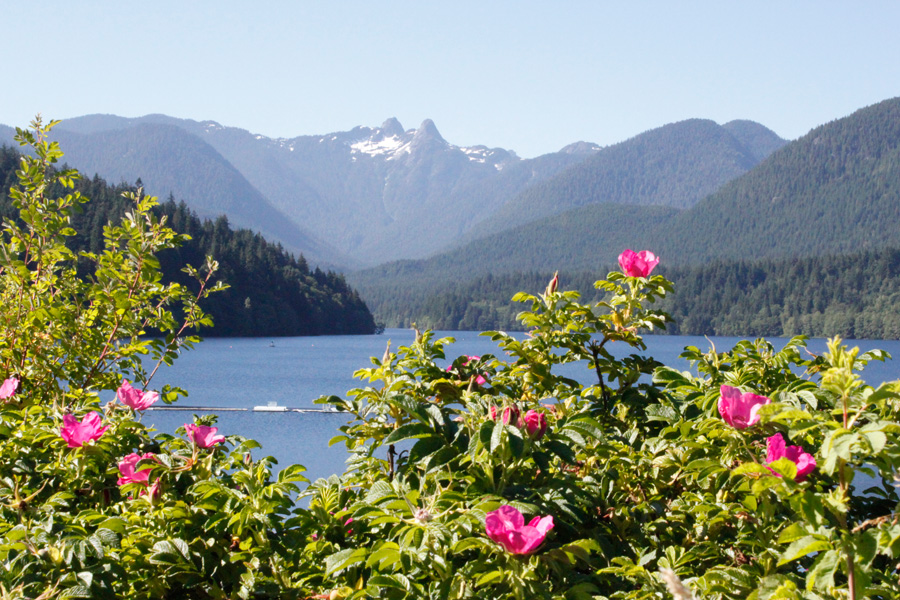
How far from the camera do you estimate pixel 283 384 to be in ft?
106

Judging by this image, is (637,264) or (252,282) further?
(252,282)

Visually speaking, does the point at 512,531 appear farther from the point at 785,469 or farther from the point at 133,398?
the point at 133,398

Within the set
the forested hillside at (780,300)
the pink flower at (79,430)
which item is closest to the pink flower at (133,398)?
the pink flower at (79,430)

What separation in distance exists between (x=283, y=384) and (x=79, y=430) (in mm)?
31312

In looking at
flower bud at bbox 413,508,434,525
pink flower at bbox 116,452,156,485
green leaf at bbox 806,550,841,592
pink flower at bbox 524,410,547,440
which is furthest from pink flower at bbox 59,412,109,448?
green leaf at bbox 806,550,841,592

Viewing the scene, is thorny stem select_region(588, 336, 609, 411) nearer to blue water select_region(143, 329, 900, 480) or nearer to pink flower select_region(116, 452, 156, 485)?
blue water select_region(143, 329, 900, 480)

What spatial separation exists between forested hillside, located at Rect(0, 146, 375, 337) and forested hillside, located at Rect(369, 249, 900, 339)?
22398mm

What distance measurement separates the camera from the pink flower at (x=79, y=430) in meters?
2.00

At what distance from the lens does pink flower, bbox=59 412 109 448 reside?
2.00 m

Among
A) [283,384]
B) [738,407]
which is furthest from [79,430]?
[283,384]

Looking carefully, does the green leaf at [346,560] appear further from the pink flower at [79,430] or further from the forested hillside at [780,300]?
the forested hillside at [780,300]

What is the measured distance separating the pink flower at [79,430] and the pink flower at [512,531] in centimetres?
128

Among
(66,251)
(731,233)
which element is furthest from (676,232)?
(66,251)

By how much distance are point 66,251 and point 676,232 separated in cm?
20526
